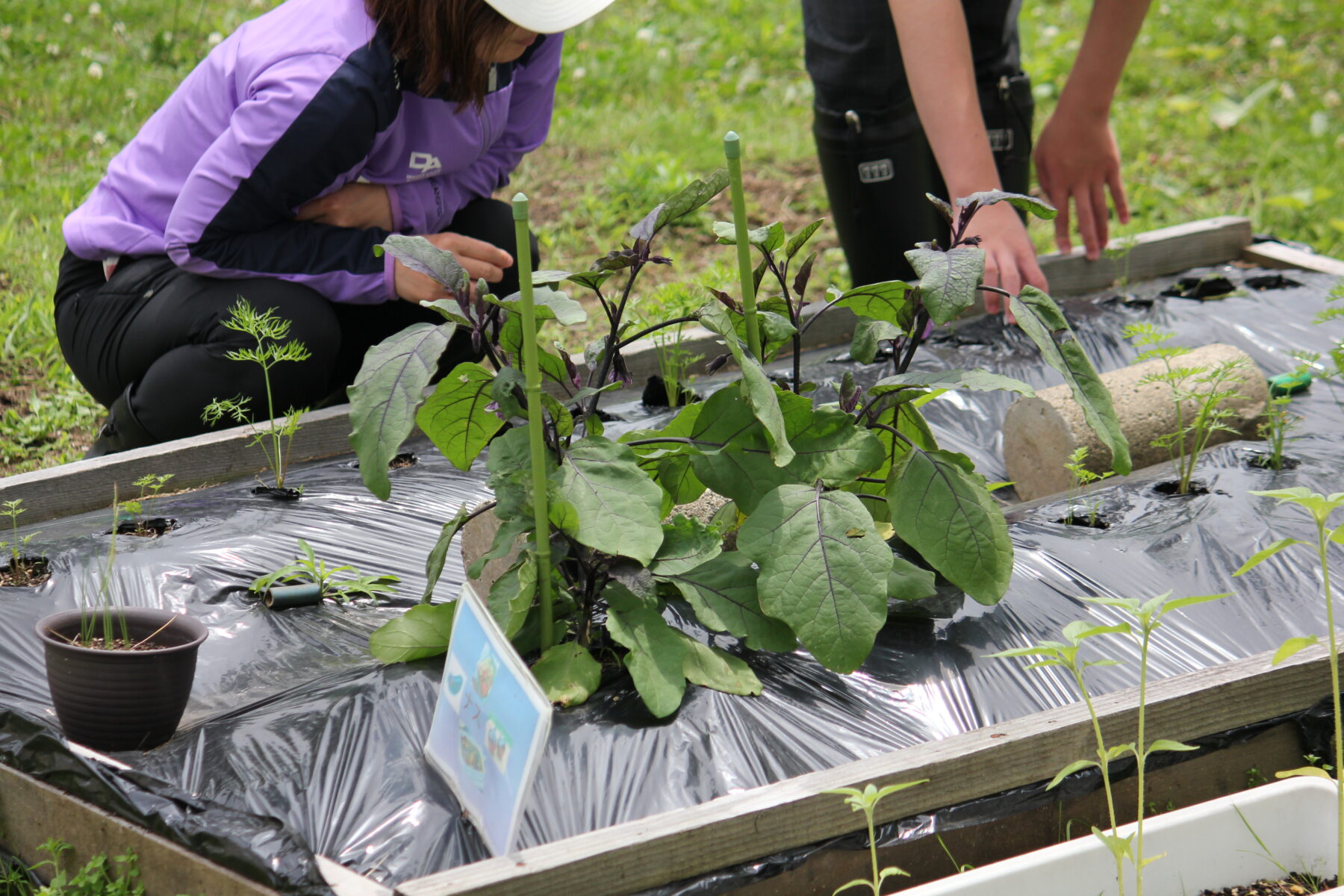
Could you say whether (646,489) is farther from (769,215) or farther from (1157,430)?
(769,215)

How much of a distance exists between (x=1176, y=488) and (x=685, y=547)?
97 centimetres

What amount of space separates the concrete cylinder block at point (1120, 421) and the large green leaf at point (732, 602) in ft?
2.82

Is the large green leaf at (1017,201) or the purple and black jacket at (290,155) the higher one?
the purple and black jacket at (290,155)

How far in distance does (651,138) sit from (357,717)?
146 inches

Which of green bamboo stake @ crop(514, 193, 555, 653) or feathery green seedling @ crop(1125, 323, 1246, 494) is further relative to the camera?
feathery green seedling @ crop(1125, 323, 1246, 494)

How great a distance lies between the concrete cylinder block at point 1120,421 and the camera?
82.4 inches

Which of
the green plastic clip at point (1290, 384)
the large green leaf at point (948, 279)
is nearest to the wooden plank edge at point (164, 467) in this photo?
the large green leaf at point (948, 279)

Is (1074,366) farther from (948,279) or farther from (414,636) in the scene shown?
(414,636)

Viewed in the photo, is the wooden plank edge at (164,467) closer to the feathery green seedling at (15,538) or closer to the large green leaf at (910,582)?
the feathery green seedling at (15,538)

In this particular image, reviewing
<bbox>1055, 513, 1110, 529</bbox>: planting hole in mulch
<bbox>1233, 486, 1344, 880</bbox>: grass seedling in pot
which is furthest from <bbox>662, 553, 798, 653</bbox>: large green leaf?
<bbox>1055, 513, 1110, 529</bbox>: planting hole in mulch

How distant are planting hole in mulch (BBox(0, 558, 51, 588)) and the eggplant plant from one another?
617 millimetres

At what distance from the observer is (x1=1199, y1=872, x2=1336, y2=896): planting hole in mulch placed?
48.3 inches

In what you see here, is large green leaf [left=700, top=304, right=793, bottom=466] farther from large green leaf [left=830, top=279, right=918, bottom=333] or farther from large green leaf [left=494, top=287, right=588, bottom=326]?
large green leaf [left=830, top=279, right=918, bottom=333]

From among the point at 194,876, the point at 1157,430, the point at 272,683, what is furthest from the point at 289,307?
the point at 1157,430
